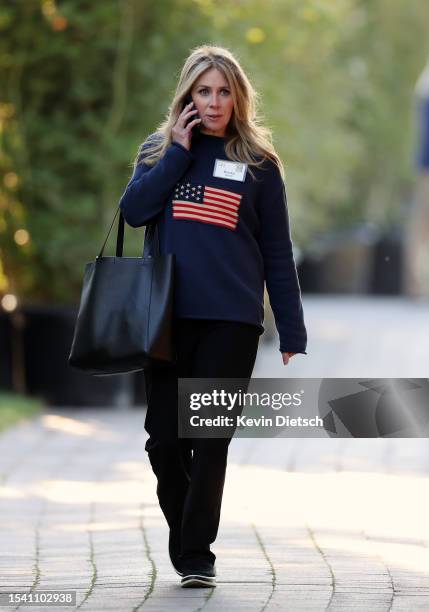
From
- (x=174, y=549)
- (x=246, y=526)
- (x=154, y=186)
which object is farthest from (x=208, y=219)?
(x=246, y=526)

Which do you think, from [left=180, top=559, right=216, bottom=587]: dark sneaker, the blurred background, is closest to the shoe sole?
[left=180, top=559, right=216, bottom=587]: dark sneaker

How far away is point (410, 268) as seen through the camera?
24516 millimetres

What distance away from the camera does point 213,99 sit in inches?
179

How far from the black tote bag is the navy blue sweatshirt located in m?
0.08

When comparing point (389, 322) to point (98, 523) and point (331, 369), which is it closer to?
point (331, 369)

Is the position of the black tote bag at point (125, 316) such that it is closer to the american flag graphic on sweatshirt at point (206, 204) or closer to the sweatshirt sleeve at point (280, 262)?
the american flag graphic on sweatshirt at point (206, 204)

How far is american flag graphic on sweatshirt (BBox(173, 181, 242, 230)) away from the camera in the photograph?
15.0 feet

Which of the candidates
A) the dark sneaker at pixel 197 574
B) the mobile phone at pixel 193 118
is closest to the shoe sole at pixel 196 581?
the dark sneaker at pixel 197 574

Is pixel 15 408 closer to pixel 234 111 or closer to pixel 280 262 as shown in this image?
pixel 280 262

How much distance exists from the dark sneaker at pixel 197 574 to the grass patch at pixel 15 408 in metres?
5.07

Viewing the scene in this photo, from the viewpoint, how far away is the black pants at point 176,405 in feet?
15.0

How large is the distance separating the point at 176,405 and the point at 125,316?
324mm

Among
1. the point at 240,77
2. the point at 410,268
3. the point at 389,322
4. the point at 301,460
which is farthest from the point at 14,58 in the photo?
the point at 410,268

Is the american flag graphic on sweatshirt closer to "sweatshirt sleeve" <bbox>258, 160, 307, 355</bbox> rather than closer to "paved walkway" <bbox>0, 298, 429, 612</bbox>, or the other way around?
"sweatshirt sleeve" <bbox>258, 160, 307, 355</bbox>
